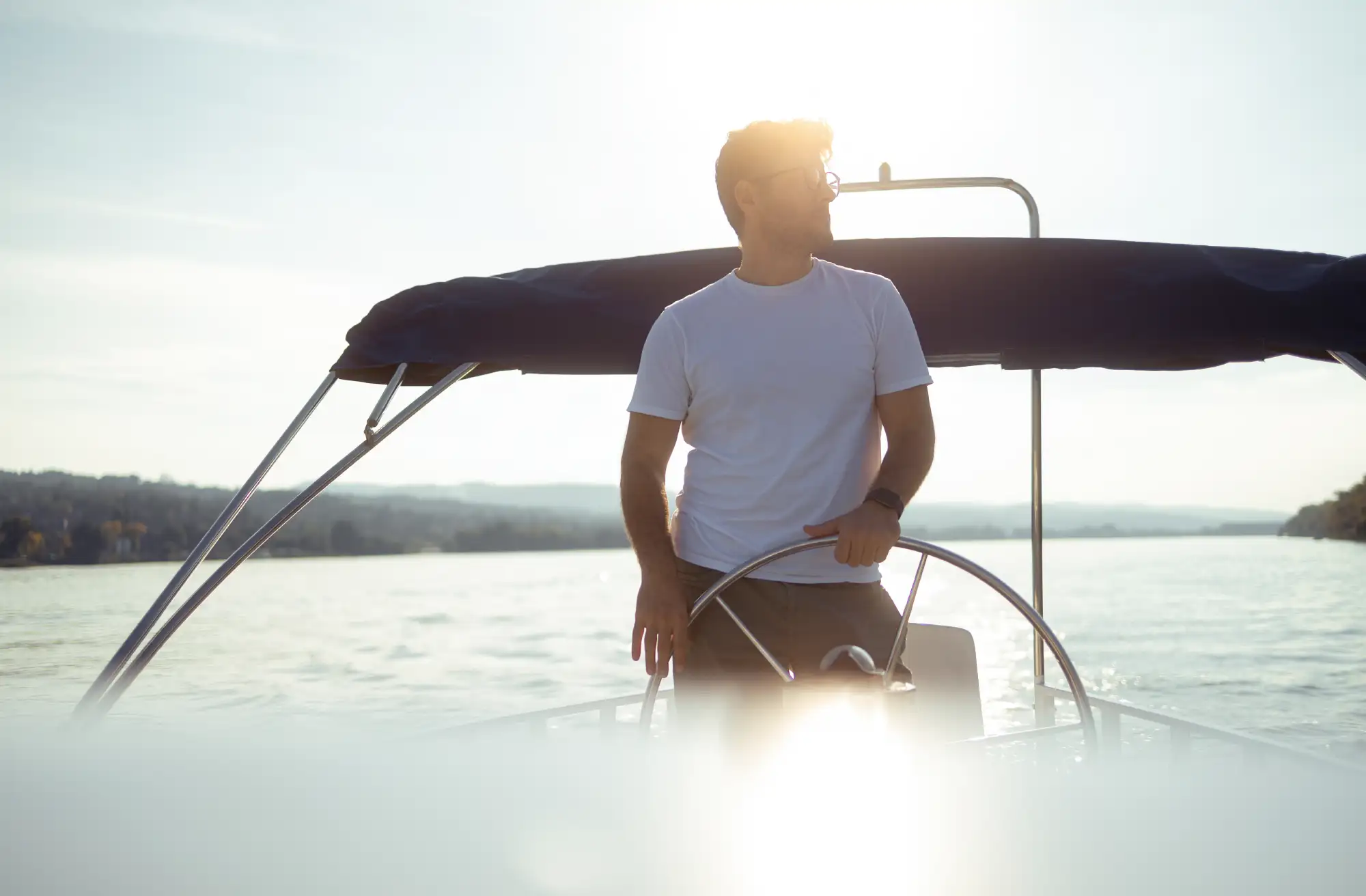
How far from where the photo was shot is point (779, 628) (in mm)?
1426

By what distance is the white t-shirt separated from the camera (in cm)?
148

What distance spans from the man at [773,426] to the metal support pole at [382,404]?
3.22 feet

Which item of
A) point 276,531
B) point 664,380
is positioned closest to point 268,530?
point 276,531

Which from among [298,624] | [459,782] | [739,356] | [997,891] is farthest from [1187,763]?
[298,624]

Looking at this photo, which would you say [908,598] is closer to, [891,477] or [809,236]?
[891,477]

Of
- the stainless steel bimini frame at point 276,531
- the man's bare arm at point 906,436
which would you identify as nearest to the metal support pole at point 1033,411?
the stainless steel bimini frame at point 276,531

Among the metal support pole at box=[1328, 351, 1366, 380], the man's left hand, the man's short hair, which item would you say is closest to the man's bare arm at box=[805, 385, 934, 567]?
the man's left hand

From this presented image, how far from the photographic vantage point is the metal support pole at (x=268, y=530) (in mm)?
2043

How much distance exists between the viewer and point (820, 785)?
37 cm

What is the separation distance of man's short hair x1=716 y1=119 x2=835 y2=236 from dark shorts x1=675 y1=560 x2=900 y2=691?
21.6 inches

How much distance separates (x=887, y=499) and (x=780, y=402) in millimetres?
241

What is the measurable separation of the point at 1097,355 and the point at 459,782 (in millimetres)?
2150

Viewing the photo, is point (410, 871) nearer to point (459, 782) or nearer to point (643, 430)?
point (459, 782)

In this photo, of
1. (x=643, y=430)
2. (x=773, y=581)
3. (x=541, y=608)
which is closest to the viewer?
(x=773, y=581)
